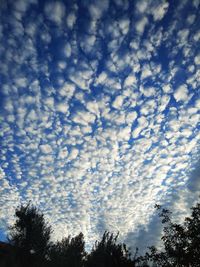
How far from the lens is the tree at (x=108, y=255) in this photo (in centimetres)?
1967

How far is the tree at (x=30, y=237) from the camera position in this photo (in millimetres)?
26234

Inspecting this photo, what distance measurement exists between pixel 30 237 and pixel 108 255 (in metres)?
10.4

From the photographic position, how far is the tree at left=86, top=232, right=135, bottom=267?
1967cm

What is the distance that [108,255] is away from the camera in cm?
2161

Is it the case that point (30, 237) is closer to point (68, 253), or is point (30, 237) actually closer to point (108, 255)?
point (68, 253)

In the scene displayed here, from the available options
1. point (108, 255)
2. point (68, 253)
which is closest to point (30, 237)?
point (68, 253)

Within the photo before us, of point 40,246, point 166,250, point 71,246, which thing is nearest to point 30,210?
point 40,246

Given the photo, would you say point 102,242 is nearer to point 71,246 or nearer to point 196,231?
point 71,246

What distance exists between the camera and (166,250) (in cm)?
2231

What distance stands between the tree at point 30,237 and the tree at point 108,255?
5731 mm

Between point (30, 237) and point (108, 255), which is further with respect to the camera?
point (30, 237)

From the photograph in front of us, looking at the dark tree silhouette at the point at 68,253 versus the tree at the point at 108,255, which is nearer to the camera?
the tree at the point at 108,255

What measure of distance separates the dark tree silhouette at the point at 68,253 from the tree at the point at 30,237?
120 centimetres

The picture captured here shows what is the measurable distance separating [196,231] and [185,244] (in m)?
1.49
